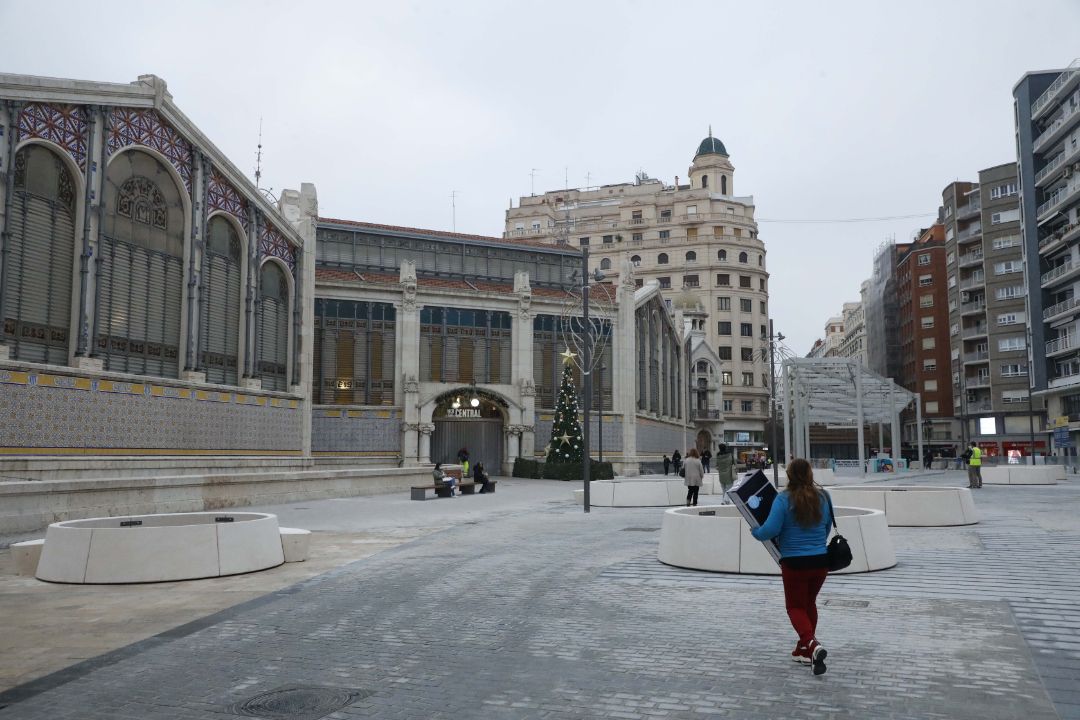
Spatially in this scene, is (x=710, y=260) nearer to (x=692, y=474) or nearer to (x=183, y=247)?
(x=183, y=247)

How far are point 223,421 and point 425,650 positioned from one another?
25.1m

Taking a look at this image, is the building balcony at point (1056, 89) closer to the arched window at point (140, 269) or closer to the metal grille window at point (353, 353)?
the metal grille window at point (353, 353)

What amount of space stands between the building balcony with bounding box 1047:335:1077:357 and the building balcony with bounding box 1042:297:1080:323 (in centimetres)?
158

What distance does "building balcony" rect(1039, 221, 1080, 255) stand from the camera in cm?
5762

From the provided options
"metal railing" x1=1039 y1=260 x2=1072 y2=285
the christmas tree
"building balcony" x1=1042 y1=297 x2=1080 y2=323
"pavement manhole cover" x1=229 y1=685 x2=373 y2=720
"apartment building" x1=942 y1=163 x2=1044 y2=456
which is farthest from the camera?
"apartment building" x1=942 y1=163 x2=1044 y2=456

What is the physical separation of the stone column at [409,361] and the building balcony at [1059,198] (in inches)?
1719

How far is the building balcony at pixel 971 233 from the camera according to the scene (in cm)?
8344

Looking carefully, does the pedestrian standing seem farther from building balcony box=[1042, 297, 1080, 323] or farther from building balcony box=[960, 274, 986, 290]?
building balcony box=[960, 274, 986, 290]

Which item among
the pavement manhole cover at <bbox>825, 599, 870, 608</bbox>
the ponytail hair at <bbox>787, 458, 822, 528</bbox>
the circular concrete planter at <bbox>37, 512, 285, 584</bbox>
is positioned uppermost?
the ponytail hair at <bbox>787, 458, 822, 528</bbox>

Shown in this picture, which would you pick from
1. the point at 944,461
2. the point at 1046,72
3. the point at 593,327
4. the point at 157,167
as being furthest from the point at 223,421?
the point at 1046,72

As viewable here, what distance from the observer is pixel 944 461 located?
63.4 meters

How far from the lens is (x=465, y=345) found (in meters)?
46.6

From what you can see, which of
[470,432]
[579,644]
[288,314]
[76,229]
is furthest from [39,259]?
[470,432]

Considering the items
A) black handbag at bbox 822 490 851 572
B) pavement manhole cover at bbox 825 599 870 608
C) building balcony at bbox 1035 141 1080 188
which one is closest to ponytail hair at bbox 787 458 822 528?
black handbag at bbox 822 490 851 572
